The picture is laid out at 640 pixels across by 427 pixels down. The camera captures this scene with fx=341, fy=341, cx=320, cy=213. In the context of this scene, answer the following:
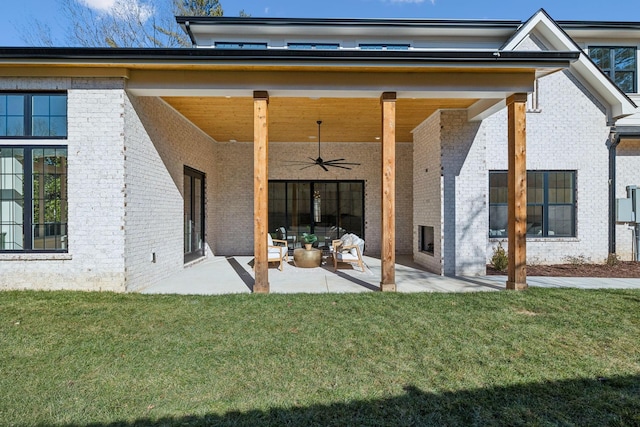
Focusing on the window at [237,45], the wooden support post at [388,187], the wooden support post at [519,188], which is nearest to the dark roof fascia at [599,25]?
the wooden support post at [519,188]

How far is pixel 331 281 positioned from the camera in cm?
677

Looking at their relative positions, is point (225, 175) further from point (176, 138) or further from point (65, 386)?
point (65, 386)

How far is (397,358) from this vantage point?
3293 mm

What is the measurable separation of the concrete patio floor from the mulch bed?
571mm

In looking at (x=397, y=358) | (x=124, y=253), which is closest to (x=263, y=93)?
(x=124, y=253)

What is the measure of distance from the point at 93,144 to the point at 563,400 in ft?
22.5

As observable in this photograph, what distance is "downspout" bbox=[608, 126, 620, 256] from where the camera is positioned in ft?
28.8

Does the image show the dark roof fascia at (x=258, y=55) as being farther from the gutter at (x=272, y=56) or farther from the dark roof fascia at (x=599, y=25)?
the dark roof fascia at (x=599, y=25)

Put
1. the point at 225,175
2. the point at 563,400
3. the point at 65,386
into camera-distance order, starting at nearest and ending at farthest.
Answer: the point at 563,400 < the point at 65,386 < the point at 225,175

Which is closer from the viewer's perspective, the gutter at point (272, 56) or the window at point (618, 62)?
the gutter at point (272, 56)

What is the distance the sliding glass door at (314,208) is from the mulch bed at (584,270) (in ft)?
15.4

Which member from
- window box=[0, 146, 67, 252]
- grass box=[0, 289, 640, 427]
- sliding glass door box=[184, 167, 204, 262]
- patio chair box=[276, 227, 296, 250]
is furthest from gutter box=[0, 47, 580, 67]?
patio chair box=[276, 227, 296, 250]

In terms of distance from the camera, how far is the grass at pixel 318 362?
96.0 inches

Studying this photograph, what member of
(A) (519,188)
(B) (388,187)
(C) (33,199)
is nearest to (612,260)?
(A) (519,188)
